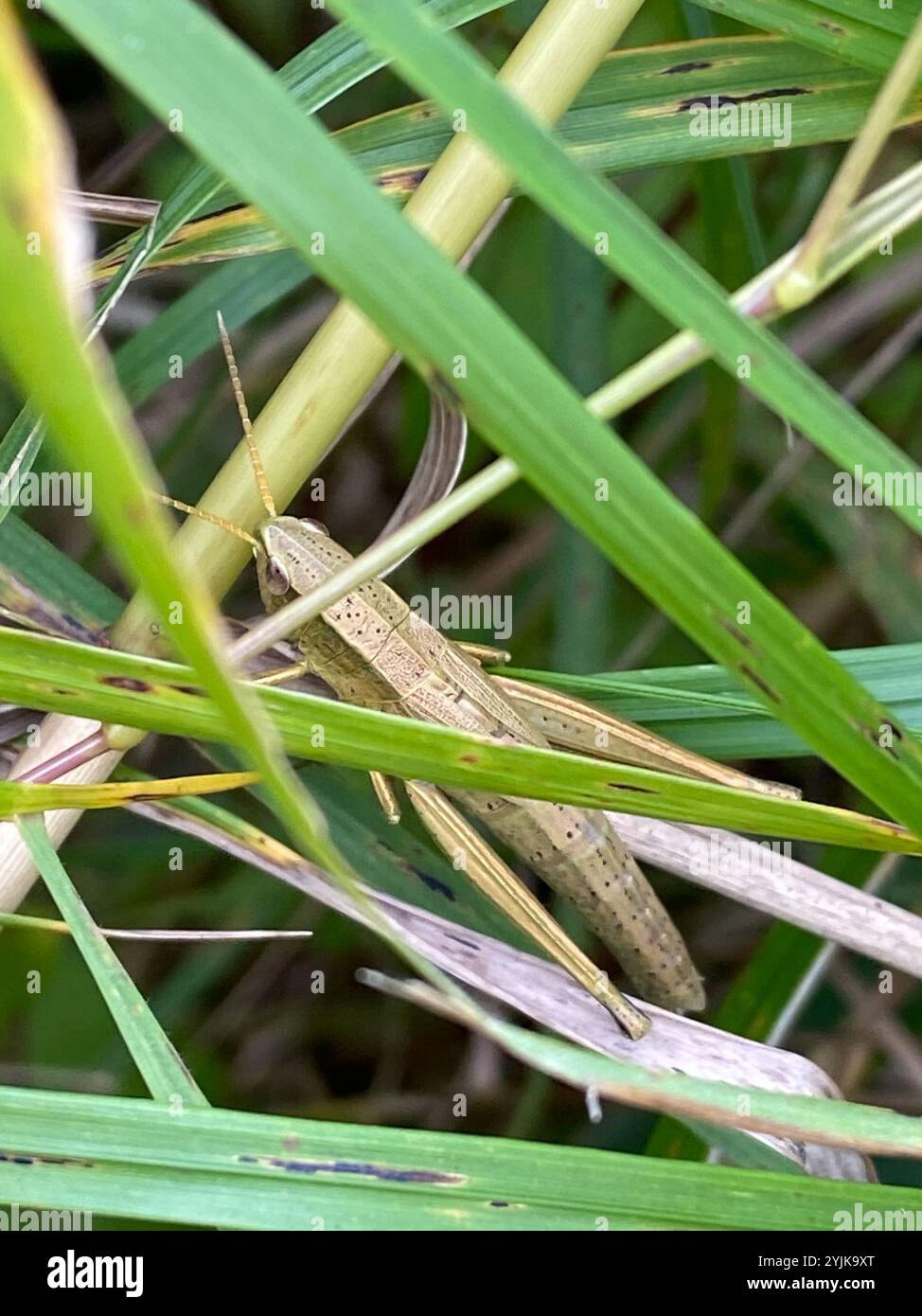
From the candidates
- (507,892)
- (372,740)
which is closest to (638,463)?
(372,740)

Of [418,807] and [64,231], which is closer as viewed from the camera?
[64,231]

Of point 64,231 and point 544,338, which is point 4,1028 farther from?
point 64,231

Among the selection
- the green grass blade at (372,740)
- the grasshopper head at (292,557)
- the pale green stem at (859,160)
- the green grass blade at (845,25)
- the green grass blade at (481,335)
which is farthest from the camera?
the grasshopper head at (292,557)

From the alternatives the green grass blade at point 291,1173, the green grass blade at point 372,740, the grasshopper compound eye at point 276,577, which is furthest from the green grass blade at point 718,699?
the green grass blade at point 291,1173

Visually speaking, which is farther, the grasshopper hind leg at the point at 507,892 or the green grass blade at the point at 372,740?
the grasshopper hind leg at the point at 507,892

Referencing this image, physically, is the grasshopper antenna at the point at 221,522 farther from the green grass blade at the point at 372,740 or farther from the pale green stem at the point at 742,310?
the pale green stem at the point at 742,310

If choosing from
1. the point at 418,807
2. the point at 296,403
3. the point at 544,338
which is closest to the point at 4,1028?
the point at 418,807

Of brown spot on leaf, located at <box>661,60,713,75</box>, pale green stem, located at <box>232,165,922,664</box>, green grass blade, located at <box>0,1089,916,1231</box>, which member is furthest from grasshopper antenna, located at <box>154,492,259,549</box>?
brown spot on leaf, located at <box>661,60,713,75</box>

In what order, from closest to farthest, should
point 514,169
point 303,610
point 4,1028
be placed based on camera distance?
point 514,169, point 303,610, point 4,1028

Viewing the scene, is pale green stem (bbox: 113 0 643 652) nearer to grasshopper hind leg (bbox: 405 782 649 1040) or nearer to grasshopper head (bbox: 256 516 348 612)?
grasshopper head (bbox: 256 516 348 612)
